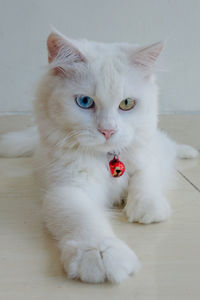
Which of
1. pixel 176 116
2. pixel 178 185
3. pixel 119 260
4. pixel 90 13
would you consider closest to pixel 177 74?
pixel 176 116

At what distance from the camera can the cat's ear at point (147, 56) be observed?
1.20 metres

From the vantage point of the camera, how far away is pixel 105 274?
0.81 m

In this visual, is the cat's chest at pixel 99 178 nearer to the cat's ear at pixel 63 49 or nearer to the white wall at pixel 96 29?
the cat's ear at pixel 63 49

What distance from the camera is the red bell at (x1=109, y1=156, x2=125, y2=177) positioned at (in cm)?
129

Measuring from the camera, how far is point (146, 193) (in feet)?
3.96

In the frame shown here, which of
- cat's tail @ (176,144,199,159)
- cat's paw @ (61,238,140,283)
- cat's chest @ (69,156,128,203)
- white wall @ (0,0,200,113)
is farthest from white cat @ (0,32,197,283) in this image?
white wall @ (0,0,200,113)

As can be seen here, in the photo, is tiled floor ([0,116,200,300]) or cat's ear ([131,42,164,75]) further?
cat's ear ([131,42,164,75])

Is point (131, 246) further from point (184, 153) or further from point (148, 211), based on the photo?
point (184, 153)

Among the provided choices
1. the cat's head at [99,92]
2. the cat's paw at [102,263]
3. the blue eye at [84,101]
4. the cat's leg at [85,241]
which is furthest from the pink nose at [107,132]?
the cat's paw at [102,263]

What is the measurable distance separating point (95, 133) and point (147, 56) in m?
0.38

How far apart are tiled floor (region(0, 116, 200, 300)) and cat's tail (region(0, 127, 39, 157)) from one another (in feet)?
2.40

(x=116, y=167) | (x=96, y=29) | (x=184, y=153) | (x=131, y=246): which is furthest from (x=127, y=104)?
(x=96, y=29)

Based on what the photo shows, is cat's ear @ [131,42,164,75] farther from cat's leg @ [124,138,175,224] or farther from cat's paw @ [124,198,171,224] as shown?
cat's paw @ [124,198,171,224]

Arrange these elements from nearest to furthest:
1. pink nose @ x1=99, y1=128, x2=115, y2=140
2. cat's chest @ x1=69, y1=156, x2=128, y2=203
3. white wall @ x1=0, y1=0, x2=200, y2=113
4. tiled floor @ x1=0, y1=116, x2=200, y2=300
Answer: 1. tiled floor @ x1=0, y1=116, x2=200, y2=300
2. pink nose @ x1=99, y1=128, x2=115, y2=140
3. cat's chest @ x1=69, y1=156, x2=128, y2=203
4. white wall @ x1=0, y1=0, x2=200, y2=113
